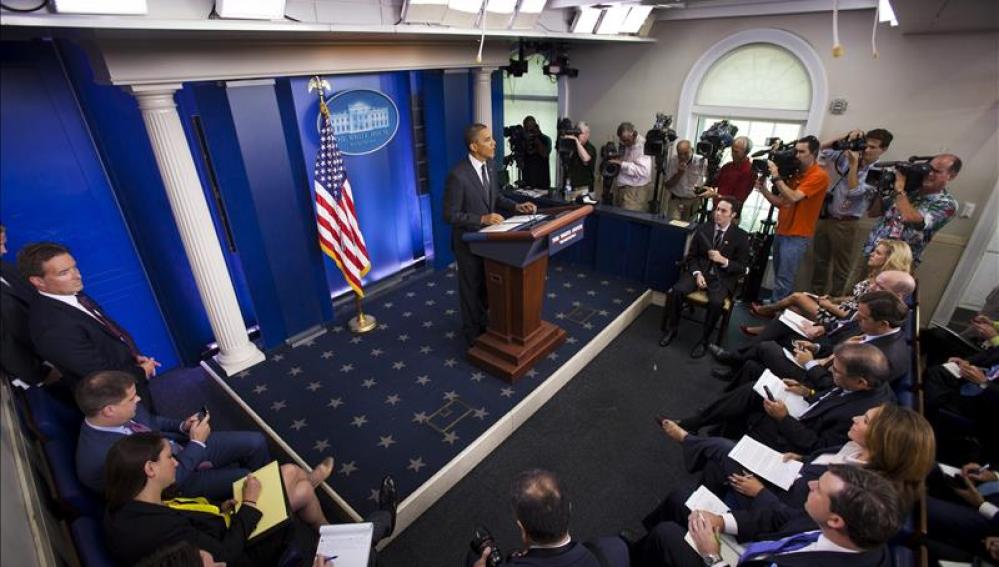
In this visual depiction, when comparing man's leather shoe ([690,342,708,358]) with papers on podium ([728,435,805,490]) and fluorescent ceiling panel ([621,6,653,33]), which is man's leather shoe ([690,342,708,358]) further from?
fluorescent ceiling panel ([621,6,653,33])

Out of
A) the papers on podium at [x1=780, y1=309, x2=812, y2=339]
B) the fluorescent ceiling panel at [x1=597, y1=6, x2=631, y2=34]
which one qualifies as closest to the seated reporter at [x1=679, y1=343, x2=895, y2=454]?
the papers on podium at [x1=780, y1=309, x2=812, y2=339]

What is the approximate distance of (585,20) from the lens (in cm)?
480

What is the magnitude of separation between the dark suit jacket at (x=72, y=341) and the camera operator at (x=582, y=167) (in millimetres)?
4627

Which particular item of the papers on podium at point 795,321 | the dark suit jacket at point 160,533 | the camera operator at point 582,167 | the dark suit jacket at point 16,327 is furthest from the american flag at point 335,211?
the papers on podium at point 795,321

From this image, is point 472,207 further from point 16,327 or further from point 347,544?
point 16,327

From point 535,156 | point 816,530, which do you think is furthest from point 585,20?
point 816,530

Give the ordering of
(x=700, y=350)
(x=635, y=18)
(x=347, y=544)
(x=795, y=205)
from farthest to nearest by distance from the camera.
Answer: (x=635, y=18) → (x=795, y=205) → (x=700, y=350) → (x=347, y=544)

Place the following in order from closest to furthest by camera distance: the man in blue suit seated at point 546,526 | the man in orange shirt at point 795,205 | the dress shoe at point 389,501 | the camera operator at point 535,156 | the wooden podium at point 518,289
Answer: the man in blue suit seated at point 546,526
the dress shoe at point 389,501
the wooden podium at point 518,289
the man in orange shirt at point 795,205
the camera operator at point 535,156

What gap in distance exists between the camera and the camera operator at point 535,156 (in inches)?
229

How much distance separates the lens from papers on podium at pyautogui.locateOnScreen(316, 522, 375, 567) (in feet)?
6.42

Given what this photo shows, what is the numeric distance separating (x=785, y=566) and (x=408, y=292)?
4.16 m

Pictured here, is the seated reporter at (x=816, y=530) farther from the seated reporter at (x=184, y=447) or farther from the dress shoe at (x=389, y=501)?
the seated reporter at (x=184, y=447)

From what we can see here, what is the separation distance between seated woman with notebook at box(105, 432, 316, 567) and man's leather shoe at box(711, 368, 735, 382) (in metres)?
3.51

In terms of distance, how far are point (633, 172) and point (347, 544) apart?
4822 mm
